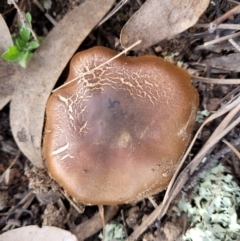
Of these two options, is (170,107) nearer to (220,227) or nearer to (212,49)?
(212,49)

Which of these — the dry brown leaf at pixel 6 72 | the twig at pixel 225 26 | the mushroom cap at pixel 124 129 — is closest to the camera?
the mushroom cap at pixel 124 129

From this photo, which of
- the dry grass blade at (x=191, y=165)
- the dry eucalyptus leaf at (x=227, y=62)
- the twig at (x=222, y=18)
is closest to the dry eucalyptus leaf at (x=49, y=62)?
the twig at (x=222, y=18)

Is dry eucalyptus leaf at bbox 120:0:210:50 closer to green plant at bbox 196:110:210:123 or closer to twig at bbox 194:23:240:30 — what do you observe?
twig at bbox 194:23:240:30

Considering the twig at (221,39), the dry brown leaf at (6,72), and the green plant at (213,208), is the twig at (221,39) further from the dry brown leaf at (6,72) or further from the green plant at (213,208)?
the dry brown leaf at (6,72)

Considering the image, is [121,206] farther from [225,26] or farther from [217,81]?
[225,26]

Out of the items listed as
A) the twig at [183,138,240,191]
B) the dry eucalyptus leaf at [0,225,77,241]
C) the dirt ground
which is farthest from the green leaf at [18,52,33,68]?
the twig at [183,138,240,191]

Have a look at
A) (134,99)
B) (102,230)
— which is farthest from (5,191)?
(134,99)

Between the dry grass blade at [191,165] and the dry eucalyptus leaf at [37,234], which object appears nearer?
the dry grass blade at [191,165]

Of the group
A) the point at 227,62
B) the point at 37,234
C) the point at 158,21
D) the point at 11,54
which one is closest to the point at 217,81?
the point at 227,62
